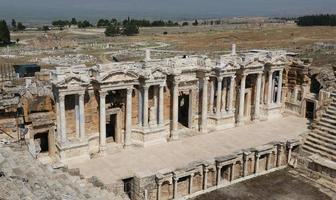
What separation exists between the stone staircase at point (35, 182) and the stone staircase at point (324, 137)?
1291 centimetres

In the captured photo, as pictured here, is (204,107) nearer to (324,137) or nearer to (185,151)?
(185,151)

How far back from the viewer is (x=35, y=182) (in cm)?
1540

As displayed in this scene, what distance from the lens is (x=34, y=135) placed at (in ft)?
72.0

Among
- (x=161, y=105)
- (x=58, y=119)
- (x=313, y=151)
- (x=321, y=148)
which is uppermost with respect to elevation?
(x=161, y=105)

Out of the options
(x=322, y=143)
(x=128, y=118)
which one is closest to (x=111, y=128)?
(x=128, y=118)

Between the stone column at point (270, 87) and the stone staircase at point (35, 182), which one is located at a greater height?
the stone column at point (270, 87)

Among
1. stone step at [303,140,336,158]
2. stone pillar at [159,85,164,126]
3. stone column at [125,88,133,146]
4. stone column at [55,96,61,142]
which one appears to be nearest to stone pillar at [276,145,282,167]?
stone step at [303,140,336,158]

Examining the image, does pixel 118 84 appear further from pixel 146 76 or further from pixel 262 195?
pixel 262 195

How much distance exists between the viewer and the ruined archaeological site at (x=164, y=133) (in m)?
20.2

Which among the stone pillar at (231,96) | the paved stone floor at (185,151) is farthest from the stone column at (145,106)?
the stone pillar at (231,96)

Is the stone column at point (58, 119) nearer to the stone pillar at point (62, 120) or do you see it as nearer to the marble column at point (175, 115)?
the stone pillar at point (62, 120)

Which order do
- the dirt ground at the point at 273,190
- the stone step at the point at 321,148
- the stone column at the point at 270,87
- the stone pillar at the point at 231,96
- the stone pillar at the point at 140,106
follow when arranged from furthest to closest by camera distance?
the stone column at the point at 270,87 < the stone pillar at the point at 231,96 < the stone pillar at the point at 140,106 < the stone step at the point at 321,148 < the dirt ground at the point at 273,190

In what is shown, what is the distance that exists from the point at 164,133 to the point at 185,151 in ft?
6.92

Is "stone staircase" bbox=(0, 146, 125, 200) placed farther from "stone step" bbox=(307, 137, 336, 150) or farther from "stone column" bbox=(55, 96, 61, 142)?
"stone step" bbox=(307, 137, 336, 150)
